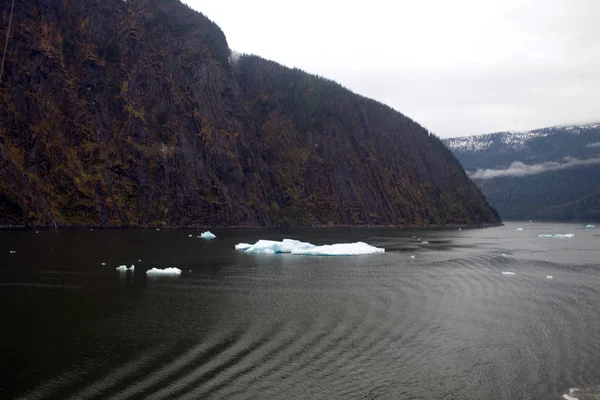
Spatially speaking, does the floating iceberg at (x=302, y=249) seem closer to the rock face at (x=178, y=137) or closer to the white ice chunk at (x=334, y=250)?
the white ice chunk at (x=334, y=250)

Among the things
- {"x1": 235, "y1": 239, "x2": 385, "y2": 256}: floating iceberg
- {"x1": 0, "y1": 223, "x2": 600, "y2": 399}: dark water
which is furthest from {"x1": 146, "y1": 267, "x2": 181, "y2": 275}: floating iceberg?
{"x1": 235, "y1": 239, "x2": 385, "y2": 256}: floating iceberg

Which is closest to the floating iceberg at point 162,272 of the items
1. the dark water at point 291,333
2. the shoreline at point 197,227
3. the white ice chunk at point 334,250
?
the dark water at point 291,333

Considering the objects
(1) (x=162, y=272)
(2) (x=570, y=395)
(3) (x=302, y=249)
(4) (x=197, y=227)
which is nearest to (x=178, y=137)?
(4) (x=197, y=227)

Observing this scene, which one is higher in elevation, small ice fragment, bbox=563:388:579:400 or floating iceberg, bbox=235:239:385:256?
floating iceberg, bbox=235:239:385:256

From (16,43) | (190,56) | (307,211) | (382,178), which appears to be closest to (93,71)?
(16,43)

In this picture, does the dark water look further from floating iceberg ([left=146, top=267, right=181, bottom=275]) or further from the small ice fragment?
floating iceberg ([left=146, top=267, right=181, bottom=275])

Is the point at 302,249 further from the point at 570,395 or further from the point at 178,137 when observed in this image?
the point at 178,137
